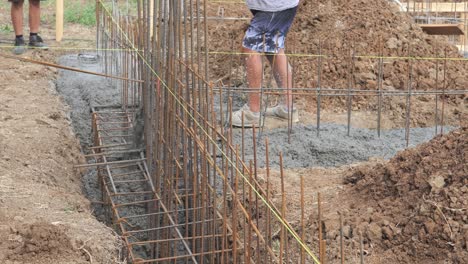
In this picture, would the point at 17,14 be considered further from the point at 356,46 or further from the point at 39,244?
the point at 39,244

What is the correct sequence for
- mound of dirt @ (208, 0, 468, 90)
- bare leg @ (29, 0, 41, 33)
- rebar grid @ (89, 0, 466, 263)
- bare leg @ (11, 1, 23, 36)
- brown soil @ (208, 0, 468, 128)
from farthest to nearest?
bare leg @ (29, 0, 41, 33), bare leg @ (11, 1, 23, 36), mound of dirt @ (208, 0, 468, 90), brown soil @ (208, 0, 468, 128), rebar grid @ (89, 0, 466, 263)

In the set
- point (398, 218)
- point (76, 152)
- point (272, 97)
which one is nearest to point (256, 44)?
point (272, 97)

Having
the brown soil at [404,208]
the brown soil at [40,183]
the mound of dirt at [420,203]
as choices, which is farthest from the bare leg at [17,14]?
the mound of dirt at [420,203]

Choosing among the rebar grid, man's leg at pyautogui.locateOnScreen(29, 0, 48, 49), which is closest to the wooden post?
man's leg at pyautogui.locateOnScreen(29, 0, 48, 49)

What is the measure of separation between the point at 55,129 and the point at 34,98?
108 centimetres

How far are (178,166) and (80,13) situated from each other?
883 cm

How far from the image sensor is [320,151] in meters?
6.16

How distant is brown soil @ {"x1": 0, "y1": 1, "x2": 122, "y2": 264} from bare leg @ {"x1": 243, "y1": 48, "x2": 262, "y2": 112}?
1394mm

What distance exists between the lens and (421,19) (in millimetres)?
10969

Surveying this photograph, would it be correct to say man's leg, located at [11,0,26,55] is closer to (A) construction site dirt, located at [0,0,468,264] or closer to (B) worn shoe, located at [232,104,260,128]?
(A) construction site dirt, located at [0,0,468,264]

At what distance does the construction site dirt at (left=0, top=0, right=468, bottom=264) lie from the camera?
13.3ft

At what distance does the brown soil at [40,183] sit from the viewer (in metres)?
4.06

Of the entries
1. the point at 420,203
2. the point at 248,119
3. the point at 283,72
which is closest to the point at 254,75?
the point at 283,72

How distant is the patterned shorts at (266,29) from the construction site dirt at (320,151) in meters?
0.29
